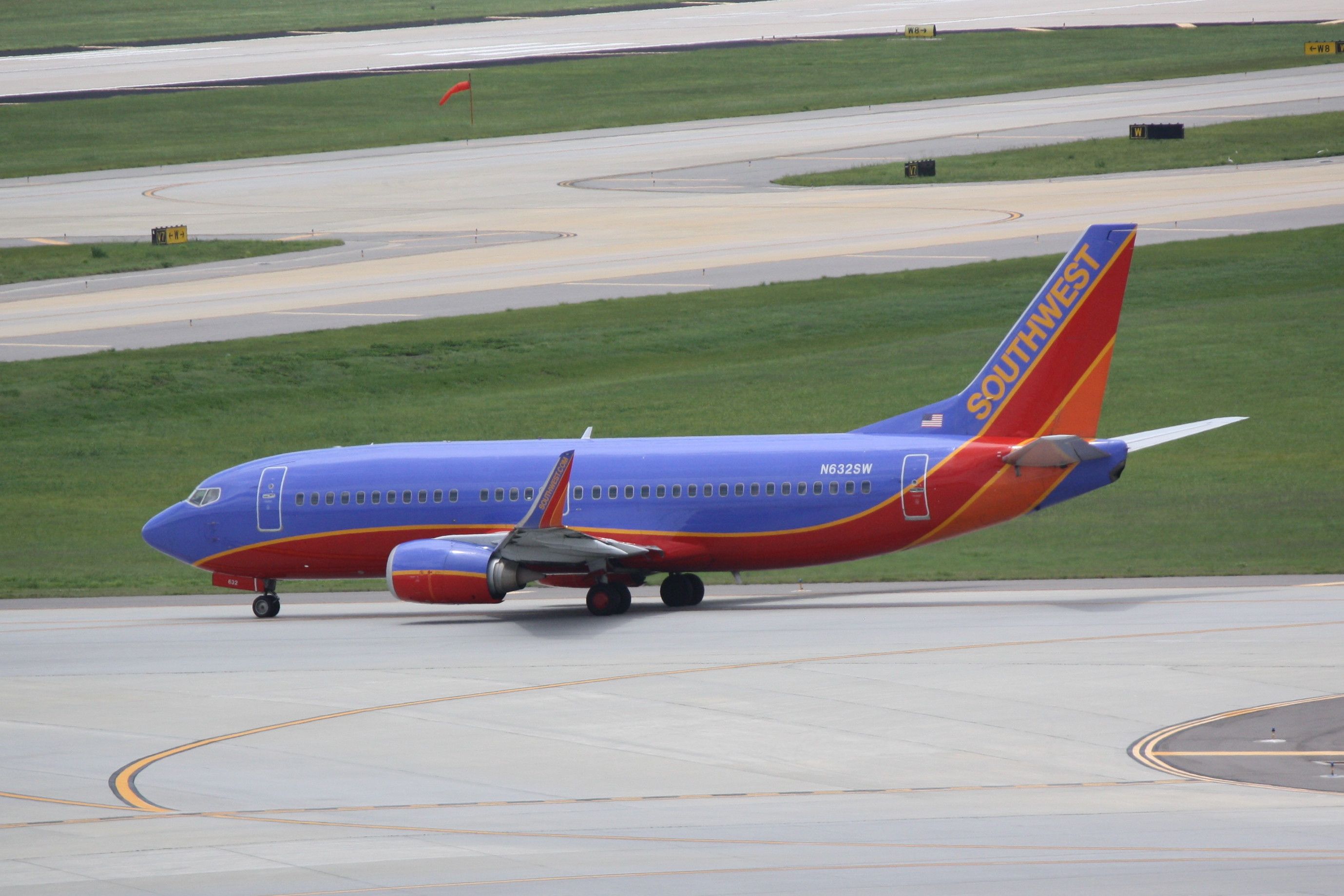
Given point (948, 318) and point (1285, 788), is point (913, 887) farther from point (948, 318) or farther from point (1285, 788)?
point (948, 318)

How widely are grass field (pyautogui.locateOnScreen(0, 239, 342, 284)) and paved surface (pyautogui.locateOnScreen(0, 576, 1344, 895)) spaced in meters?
43.6

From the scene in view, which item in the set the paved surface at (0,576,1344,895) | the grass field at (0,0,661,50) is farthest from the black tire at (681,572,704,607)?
the grass field at (0,0,661,50)

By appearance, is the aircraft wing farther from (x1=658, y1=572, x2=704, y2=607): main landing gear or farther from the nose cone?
the nose cone

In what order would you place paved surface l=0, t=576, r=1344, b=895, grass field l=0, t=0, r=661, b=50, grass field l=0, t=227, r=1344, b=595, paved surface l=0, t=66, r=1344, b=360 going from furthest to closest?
grass field l=0, t=0, r=661, b=50 → paved surface l=0, t=66, r=1344, b=360 → grass field l=0, t=227, r=1344, b=595 → paved surface l=0, t=576, r=1344, b=895

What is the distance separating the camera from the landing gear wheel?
39.1m

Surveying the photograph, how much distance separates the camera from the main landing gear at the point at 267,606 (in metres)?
42.8

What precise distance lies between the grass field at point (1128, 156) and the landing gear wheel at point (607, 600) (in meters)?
57.7

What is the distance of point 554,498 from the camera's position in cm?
3634

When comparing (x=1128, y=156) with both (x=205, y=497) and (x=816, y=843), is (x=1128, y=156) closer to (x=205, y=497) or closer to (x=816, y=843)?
(x=205, y=497)

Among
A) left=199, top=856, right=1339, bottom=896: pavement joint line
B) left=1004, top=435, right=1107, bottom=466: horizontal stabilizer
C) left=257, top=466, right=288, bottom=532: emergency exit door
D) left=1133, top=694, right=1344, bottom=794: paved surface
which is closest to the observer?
left=199, top=856, right=1339, bottom=896: pavement joint line

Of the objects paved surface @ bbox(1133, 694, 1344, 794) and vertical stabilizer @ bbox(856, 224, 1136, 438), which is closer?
paved surface @ bbox(1133, 694, 1344, 794)

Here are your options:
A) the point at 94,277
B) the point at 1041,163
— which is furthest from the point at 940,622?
the point at 1041,163

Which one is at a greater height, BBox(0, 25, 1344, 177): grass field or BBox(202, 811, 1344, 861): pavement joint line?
BBox(0, 25, 1344, 177): grass field

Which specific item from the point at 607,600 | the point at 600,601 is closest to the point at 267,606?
the point at 600,601
